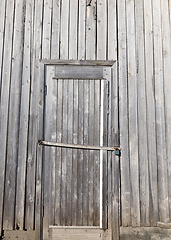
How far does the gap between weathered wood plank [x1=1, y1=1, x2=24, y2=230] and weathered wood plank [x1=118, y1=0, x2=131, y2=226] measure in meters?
1.55

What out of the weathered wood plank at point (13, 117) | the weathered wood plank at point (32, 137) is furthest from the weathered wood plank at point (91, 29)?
the weathered wood plank at point (13, 117)

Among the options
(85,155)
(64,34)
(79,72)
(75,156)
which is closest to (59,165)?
(75,156)

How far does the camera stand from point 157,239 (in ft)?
10.2

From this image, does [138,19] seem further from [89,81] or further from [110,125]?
[110,125]

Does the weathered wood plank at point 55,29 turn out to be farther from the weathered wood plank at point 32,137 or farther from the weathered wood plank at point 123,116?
the weathered wood plank at point 123,116

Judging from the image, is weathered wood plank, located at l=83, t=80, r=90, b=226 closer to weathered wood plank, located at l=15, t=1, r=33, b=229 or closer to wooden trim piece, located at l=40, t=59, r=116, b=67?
wooden trim piece, located at l=40, t=59, r=116, b=67

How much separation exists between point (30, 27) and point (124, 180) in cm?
277

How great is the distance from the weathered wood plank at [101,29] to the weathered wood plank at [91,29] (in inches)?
2.5

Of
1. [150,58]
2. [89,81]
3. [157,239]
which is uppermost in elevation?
[150,58]

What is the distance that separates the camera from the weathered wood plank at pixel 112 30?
3.36 meters

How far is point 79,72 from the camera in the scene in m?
3.32

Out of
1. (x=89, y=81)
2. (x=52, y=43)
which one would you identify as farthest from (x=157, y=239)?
(x=52, y=43)

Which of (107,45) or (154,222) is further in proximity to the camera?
(107,45)

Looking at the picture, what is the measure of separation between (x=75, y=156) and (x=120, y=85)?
4.20 feet
